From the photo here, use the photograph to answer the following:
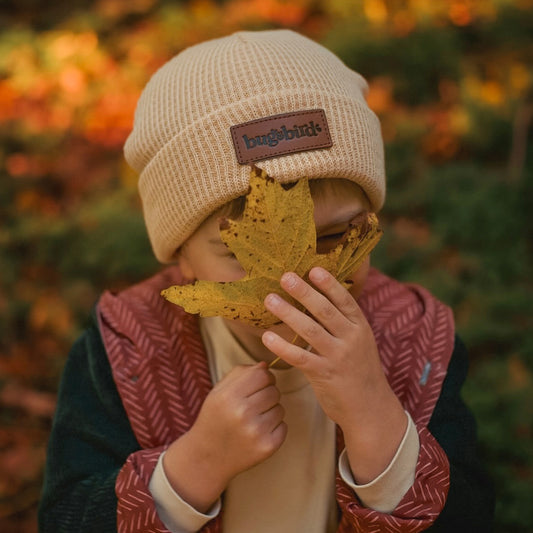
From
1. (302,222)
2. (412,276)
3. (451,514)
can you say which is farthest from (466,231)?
(302,222)

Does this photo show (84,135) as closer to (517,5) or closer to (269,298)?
(517,5)

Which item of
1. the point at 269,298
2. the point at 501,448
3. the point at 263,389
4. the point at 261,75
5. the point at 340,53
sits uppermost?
the point at 261,75

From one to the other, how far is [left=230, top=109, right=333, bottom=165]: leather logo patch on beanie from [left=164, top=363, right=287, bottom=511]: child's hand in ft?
1.15

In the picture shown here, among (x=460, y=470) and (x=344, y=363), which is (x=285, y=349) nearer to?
(x=344, y=363)

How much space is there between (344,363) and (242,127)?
1.37 feet

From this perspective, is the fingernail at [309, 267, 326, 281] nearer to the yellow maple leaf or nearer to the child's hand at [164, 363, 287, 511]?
the yellow maple leaf

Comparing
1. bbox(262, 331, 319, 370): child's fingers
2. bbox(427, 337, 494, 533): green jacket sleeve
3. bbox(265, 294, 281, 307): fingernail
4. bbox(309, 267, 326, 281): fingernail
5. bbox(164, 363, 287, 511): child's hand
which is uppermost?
bbox(309, 267, 326, 281): fingernail

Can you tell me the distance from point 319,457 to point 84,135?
8.66ft

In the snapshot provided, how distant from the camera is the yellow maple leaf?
2.48 ft

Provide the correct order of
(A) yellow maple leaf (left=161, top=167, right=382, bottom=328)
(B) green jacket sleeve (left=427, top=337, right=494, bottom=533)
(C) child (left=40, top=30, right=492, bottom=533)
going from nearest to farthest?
1. (A) yellow maple leaf (left=161, top=167, right=382, bottom=328)
2. (C) child (left=40, top=30, right=492, bottom=533)
3. (B) green jacket sleeve (left=427, top=337, right=494, bottom=533)

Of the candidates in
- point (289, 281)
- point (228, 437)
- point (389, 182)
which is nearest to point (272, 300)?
point (289, 281)

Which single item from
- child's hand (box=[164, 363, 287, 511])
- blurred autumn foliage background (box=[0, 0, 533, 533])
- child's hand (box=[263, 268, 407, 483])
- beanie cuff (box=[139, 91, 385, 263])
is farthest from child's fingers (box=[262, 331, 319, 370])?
blurred autumn foliage background (box=[0, 0, 533, 533])

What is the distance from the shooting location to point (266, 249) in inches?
30.8

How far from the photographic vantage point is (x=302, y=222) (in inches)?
30.5
